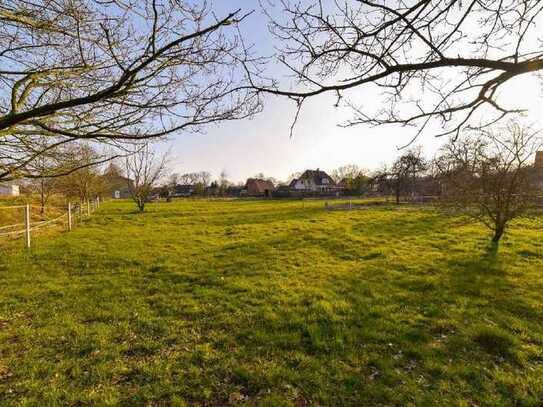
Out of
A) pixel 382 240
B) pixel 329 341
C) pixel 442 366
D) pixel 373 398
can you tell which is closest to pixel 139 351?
pixel 329 341

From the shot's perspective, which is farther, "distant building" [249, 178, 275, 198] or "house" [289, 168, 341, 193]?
"distant building" [249, 178, 275, 198]

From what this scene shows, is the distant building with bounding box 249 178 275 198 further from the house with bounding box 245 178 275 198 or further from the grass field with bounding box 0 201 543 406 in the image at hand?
the grass field with bounding box 0 201 543 406

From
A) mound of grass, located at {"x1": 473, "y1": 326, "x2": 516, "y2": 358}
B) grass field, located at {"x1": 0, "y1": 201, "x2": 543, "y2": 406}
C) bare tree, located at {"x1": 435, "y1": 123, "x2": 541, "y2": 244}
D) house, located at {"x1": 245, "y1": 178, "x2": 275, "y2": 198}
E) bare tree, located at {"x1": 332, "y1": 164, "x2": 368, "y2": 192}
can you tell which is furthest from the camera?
house, located at {"x1": 245, "y1": 178, "x2": 275, "y2": 198}

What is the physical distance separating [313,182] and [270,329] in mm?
71566

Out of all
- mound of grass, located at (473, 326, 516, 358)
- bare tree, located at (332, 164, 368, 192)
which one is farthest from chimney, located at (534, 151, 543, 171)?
bare tree, located at (332, 164, 368, 192)

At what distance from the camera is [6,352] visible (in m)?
3.70

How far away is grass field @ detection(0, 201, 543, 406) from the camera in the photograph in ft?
10.2

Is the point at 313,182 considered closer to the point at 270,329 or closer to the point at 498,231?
the point at 498,231

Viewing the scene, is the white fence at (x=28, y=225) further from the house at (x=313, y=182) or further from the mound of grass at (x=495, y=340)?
the house at (x=313, y=182)

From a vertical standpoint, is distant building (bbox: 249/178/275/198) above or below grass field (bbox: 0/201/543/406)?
above

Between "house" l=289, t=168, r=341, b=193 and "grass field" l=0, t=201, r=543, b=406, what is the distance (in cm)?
6481

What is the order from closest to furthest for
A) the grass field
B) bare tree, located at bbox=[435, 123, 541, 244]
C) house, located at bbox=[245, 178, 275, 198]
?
the grass field < bare tree, located at bbox=[435, 123, 541, 244] < house, located at bbox=[245, 178, 275, 198]

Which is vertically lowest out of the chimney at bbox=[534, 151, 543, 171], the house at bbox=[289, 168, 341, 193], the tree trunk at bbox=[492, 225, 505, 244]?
the tree trunk at bbox=[492, 225, 505, 244]

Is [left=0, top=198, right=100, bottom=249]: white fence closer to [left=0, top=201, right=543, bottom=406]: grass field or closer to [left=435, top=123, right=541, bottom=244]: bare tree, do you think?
[left=0, top=201, right=543, bottom=406]: grass field
